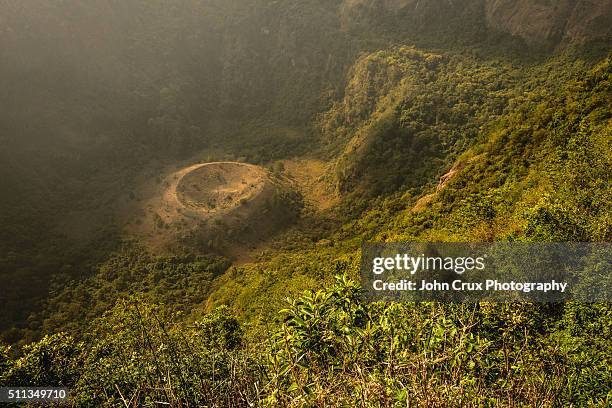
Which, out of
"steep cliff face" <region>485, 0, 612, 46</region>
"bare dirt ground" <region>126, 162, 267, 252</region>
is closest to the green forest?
"steep cliff face" <region>485, 0, 612, 46</region>

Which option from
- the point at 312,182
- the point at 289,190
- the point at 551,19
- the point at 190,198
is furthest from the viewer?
the point at 312,182

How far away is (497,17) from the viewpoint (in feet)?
216

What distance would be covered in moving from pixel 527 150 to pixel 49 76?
273ft

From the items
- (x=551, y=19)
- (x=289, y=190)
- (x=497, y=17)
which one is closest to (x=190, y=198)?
(x=289, y=190)

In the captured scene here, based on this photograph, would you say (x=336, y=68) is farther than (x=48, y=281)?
Yes

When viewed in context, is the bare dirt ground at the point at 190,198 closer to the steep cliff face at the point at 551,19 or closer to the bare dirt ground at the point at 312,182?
the bare dirt ground at the point at 312,182

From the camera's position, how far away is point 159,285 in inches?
1833

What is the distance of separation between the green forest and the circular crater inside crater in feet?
1.57

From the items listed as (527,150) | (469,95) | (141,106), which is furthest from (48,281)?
(469,95)

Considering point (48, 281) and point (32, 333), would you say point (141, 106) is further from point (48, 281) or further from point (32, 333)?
point (32, 333)

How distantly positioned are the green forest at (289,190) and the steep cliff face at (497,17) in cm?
38

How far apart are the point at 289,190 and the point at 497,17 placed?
4734 centimetres

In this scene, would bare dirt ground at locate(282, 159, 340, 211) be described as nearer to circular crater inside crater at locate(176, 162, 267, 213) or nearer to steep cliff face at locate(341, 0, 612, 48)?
circular crater inside crater at locate(176, 162, 267, 213)

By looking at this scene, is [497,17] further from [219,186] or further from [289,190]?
[219,186]
